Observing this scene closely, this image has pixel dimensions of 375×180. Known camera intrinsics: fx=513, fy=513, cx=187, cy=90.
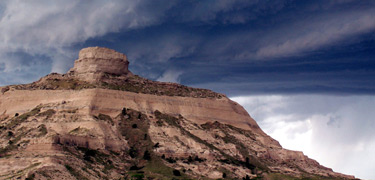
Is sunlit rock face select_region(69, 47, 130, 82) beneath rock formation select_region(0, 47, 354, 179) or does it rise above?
above

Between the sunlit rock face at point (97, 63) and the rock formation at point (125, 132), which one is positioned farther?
the sunlit rock face at point (97, 63)

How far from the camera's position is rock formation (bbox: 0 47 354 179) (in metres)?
88.3

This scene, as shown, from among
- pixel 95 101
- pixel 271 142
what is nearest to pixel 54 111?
pixel 95 101

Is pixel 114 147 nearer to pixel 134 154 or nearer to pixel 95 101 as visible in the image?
pixel 134 154

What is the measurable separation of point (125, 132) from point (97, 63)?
21.4 meters

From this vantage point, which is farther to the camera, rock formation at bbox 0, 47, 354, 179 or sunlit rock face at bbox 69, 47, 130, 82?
sunlit rock face at bbox 69, 47, 130, 82

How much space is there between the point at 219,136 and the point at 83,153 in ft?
116

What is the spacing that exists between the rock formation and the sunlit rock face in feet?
0.76

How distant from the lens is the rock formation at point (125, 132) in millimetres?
88312

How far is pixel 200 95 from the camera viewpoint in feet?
427

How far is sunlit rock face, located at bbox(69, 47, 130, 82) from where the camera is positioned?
4667 inches

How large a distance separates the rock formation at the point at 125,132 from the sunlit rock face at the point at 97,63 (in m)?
0.23

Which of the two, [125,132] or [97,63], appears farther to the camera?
[97,63]

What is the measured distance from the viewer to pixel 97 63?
4695 inches
